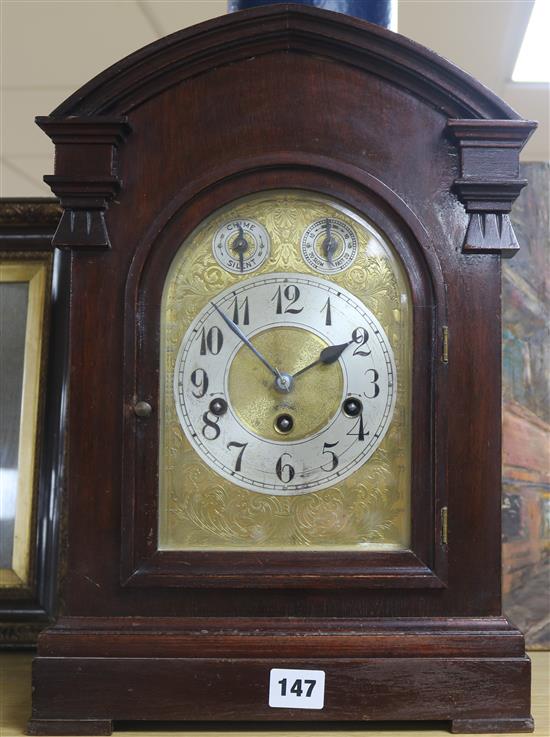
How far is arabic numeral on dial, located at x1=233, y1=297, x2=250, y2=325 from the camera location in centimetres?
106

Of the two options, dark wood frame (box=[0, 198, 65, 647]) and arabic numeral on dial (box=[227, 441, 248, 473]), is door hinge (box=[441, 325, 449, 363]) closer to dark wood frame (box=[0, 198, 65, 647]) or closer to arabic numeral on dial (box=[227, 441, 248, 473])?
arabic numeral on dial (box=[227, 441, 248, 473])

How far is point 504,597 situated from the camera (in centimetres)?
136

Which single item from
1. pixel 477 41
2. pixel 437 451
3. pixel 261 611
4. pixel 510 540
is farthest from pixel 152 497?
pixel 477 41

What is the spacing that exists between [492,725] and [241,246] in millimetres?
569

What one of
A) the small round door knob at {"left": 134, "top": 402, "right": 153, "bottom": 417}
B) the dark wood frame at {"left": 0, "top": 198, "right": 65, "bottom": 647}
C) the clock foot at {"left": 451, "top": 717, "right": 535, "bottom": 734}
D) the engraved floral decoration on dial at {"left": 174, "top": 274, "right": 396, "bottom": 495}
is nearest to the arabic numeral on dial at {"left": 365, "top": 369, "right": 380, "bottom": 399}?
the engraved floral decoration on dial at {"left": 174, "top": 274, "right": 396, "bottom": 495}

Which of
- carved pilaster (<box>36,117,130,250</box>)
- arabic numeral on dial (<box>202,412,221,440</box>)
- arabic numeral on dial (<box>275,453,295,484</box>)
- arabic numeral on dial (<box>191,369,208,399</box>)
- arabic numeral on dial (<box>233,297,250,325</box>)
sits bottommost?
arabic numeral on dial (<box>275,453,295,484</box>)

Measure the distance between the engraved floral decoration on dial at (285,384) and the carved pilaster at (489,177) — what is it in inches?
6.0

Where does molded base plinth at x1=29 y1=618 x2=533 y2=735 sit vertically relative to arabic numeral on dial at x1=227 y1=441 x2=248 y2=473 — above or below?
below

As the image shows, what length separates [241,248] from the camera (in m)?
1.07

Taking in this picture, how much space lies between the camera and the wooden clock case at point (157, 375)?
0.98 metres

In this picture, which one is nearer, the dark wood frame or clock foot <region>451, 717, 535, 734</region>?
clock foot <region>451, 717, 535, 734</region>

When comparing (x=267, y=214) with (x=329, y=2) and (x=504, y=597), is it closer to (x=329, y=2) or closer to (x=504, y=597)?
(x=329, y=2)

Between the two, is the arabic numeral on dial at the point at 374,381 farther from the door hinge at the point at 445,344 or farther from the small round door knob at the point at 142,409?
the small round door knob at the point at 142,409

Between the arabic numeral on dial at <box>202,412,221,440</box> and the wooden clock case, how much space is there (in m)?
0.05
